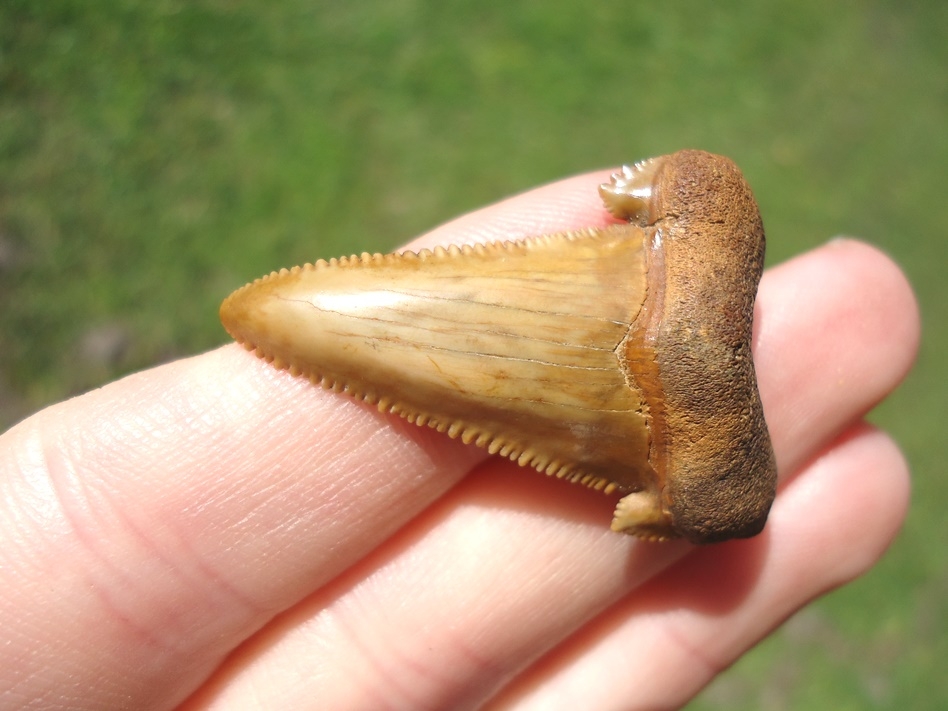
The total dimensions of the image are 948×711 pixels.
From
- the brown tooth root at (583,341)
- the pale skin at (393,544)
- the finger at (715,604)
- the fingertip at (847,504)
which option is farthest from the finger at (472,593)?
the brown tooth root at (583,341)

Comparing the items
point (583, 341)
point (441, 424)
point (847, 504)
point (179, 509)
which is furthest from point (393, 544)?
point (847, 504)

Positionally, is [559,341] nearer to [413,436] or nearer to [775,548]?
[413,436]

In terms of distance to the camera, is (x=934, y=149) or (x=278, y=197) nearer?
(x=278, y=197)

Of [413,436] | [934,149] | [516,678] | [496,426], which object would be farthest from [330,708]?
[934,149]

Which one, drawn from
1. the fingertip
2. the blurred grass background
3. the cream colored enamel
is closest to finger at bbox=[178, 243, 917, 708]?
the fingertip

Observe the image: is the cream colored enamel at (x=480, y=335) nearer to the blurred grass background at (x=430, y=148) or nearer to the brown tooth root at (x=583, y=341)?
the brown tooth root at (x=583, y=341)

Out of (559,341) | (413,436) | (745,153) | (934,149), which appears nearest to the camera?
(559,341)

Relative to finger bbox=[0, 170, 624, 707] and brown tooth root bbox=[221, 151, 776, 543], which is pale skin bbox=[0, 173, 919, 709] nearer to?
finger bbox=[0, 170, 624, 707]
